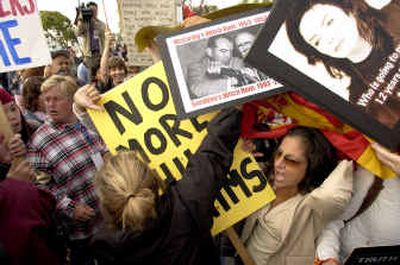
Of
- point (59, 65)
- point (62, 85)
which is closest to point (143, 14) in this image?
point (62, 85)

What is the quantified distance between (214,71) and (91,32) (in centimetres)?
599

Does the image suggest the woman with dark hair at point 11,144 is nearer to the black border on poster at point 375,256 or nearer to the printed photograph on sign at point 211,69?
the printed photograph on sign at point 211,69

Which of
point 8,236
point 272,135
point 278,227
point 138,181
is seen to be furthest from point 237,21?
point 8,236

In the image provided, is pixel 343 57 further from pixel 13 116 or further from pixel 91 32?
pixel 91 32

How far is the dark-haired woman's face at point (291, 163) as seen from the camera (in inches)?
80.7

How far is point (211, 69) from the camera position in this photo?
1.94 metres

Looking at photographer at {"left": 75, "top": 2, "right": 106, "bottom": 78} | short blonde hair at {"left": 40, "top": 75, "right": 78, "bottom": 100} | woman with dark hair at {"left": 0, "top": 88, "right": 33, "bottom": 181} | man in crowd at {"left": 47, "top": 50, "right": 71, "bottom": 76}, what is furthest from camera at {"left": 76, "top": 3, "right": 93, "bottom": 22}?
woman with dark hair at {"left": 0, "top": 88, "right": 33, "bottom": 181}

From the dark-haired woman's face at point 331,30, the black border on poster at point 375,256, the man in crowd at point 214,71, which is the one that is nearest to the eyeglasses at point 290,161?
the man in crowd at point 214,71

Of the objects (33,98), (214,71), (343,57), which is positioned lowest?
(33,98)

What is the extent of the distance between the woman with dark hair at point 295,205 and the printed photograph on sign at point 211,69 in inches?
13.3

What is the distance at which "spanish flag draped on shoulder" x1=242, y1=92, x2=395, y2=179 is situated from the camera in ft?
5.82

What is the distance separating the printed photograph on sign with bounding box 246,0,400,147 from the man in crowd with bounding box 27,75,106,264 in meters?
1.59

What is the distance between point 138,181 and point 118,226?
202 mm

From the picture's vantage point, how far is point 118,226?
5.84ft
